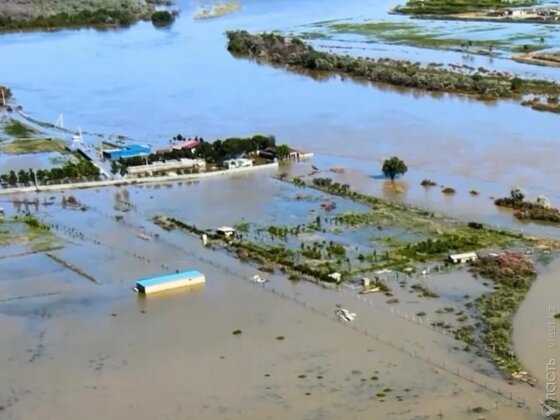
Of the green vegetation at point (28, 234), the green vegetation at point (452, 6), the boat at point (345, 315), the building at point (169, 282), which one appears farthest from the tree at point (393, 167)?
the green vegetation at point (452, 6)

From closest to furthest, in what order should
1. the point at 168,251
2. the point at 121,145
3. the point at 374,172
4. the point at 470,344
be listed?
1. the point at 470,344
2. the point at 168,251
3. the point at 374,172
4. the point at 121,145

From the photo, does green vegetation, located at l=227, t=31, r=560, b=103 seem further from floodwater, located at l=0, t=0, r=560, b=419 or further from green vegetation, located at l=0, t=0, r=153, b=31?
green vegetation, located at l=0, t=0, r=153, b=31

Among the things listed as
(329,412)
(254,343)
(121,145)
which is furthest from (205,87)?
(329,412)

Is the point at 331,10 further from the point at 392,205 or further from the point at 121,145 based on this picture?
the point at 392,205

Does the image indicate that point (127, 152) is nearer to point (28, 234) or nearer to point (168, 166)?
point (168, 166)

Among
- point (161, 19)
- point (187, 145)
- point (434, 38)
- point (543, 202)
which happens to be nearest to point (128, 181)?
point (187, 145)

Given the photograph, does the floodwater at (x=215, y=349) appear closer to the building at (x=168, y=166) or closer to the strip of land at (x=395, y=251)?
the strip of land at (x=395, y=251)

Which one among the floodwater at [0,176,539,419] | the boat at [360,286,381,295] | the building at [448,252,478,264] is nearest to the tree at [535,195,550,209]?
the building at [448,252,478,264]
